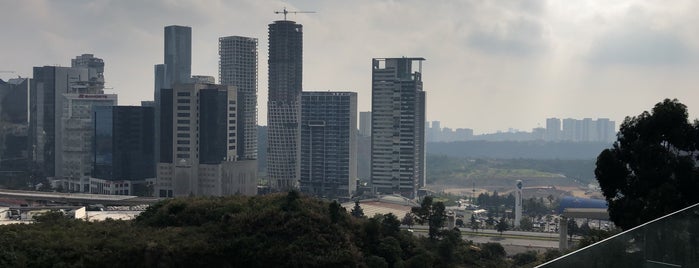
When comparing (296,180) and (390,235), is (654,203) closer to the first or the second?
(390,235)

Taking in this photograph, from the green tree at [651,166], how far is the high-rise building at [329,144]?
32012 mm

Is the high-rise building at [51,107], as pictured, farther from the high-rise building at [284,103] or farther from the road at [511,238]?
the road at [511,238]

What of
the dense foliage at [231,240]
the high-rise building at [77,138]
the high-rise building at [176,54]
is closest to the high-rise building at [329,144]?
the high-rise building at [77,138]

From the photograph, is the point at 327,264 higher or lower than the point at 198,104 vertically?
lower

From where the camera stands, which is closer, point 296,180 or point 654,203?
point 654,203

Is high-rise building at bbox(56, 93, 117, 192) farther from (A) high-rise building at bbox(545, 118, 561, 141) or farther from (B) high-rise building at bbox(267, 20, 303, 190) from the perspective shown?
(A) high-rise building at bbox(545, 118, 561, 141)

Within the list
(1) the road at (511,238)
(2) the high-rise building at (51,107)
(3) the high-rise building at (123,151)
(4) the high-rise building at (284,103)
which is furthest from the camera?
(4) the high-rise building at (284,103)

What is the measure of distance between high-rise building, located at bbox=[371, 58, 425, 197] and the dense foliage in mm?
29107

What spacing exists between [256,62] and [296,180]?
1320 centimetres

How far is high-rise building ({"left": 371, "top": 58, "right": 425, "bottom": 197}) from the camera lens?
133ft

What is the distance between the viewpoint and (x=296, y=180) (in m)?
41.3

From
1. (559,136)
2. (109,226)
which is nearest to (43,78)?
(109,226)

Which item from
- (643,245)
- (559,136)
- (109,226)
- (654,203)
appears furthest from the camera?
(559,136)

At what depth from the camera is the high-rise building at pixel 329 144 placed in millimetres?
39531
